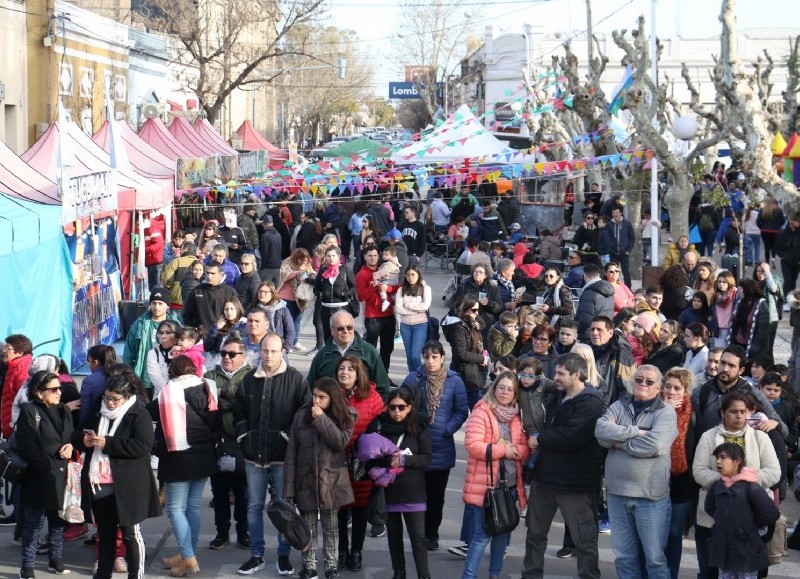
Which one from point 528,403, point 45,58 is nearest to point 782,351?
point 528,403

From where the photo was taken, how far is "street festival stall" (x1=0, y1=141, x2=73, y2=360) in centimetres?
1218

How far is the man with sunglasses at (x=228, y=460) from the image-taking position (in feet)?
27.3

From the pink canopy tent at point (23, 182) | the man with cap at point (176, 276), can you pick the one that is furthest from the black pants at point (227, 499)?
the pink canopy tent at point (23, 182)

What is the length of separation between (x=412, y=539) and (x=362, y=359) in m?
1.78

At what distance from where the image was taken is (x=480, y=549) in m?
7.71

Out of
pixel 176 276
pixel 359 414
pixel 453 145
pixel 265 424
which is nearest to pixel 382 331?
pixel 176 276

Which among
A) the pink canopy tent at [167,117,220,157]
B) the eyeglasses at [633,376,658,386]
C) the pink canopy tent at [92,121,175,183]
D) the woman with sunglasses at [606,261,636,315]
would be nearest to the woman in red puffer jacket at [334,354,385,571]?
the eyeglasses at [633,376,658,386]

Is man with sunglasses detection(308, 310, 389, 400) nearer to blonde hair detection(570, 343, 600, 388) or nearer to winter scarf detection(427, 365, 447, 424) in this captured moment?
winter scarf detection(427, 365, 447, 424)

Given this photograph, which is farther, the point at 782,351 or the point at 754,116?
the point at 754,116

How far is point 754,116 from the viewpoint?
19719mm

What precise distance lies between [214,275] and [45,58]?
1683 cm

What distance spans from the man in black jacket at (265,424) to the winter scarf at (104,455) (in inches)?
32.4

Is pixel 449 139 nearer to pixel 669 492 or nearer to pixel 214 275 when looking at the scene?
pixel 214 275

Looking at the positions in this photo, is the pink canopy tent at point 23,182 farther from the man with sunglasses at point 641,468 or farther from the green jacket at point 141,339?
the man with sunglasses at point 641,468
